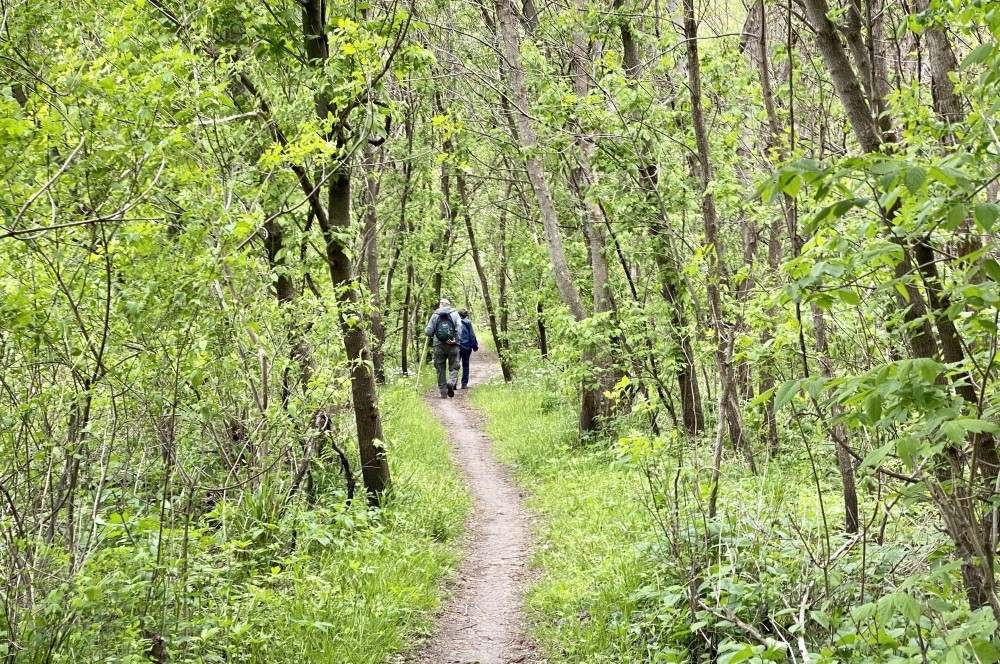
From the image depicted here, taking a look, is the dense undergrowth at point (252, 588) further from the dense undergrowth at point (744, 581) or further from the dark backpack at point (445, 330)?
the dark backpack at point (445, 330)

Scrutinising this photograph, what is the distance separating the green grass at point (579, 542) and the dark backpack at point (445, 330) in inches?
220

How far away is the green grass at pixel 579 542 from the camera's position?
4805 mm

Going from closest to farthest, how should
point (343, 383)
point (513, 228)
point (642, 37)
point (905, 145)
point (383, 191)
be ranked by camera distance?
point (905, 145), point (343, 383), point (642, 37), point (383, 191), point (513, 228)

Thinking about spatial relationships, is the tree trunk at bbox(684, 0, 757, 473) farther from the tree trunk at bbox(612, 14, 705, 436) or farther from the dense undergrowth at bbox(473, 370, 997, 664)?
the tree trunk at bbox(612, 14, 705, 436)

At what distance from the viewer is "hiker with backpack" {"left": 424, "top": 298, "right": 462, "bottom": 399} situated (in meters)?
16.7

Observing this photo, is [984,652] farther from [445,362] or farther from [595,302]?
[445,362]

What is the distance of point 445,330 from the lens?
1667 cm

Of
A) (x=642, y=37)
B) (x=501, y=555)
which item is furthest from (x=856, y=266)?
(x=642, y=37)

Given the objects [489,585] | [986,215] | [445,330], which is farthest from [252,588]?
[445,330]

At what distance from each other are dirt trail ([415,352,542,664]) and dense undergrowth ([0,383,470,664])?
209mm

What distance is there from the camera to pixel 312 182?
20.2ft

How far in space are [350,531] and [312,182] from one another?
9.98 ft

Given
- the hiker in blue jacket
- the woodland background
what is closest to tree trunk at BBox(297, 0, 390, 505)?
the woodland background

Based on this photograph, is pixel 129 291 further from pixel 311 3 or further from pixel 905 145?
pixel 905 145
